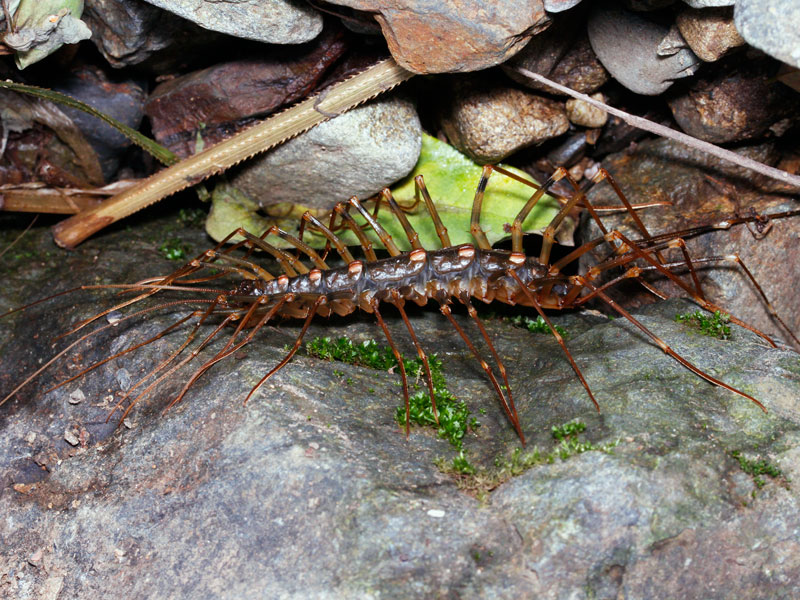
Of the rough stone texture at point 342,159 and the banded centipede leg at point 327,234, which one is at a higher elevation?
the rough stone texture at point 342,159

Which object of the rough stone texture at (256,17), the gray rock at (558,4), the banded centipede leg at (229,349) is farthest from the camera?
the rough stone texture at (256,17)

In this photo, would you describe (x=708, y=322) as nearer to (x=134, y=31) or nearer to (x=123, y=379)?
(x=123, y=379)

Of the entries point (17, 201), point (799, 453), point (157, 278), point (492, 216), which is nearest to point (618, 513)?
point (799, 453)

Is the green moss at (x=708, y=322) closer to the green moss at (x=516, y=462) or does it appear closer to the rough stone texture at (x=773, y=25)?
the green moss at (x=516, y=462)

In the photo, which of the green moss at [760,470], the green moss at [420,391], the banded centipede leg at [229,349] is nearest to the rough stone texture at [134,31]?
the banded centipede leg at [229,349]

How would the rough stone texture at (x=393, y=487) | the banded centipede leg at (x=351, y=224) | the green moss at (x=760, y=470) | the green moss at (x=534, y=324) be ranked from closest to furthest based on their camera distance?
the rough stone texture at (x=393, y=487), the green moss at (x=760, y=470), the green moss at (x=534, y=324), the banded centipede leg at (x=351, y=224)

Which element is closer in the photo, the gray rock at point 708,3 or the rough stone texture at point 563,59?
the gray rock at point 708,3
